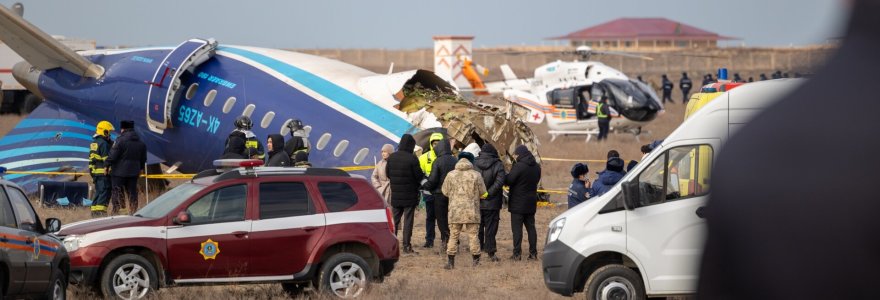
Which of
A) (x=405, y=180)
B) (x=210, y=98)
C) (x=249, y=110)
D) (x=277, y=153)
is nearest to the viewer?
(x=405, y=180)

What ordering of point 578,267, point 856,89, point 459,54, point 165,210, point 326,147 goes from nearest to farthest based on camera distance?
point 856,89 < point 578,267 < point 165,210 < point 326,147 < point 459,54

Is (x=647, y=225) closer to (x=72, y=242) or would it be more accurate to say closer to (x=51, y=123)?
(x=72, y=242)

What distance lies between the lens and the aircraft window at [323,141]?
19.8 m

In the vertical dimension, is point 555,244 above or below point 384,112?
below

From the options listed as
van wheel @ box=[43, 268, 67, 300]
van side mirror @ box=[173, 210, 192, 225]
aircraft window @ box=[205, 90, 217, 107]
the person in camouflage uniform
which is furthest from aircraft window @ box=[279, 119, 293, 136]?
van wheel @ box=[43, 268, 67, 300]

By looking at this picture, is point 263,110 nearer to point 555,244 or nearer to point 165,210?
point 165,210

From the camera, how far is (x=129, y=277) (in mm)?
11344

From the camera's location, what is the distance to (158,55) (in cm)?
2153

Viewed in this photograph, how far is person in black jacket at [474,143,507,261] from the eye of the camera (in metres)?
15.5

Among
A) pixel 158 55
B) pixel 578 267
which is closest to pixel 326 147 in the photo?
pixel 158 55

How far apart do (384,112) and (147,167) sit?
526 cm

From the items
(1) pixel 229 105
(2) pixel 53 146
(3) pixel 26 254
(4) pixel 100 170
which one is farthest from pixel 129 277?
(2) pixel 53 146

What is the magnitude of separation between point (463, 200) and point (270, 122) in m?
6.55

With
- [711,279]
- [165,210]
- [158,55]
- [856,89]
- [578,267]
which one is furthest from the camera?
[158,55]
